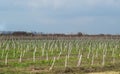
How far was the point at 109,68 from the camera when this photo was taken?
2748 centimetres

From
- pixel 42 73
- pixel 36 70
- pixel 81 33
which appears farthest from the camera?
pixel 81 33

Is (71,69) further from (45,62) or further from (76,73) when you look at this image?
(45,62)

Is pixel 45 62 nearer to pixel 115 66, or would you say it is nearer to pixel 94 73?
pixel 115 66

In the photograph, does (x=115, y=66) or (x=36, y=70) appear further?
(x=115, y=66)

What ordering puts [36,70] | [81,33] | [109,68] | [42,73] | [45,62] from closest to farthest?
[42,73] → [36,70] → [109,68] → [45,62] → [81,33]

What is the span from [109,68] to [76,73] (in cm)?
400

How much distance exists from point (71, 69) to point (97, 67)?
253 centimetres

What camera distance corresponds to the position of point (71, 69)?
2533 centimetres

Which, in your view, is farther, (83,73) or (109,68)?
(109,68)

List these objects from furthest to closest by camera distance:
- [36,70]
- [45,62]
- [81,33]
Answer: [81,33] < [45,62] < [36,70]

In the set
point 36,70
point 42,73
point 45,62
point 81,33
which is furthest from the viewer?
point 81,33

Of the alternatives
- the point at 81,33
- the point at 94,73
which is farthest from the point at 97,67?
the point at 81,33

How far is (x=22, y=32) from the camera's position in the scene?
120 m

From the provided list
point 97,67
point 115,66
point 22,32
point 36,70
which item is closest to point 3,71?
point 36,70
